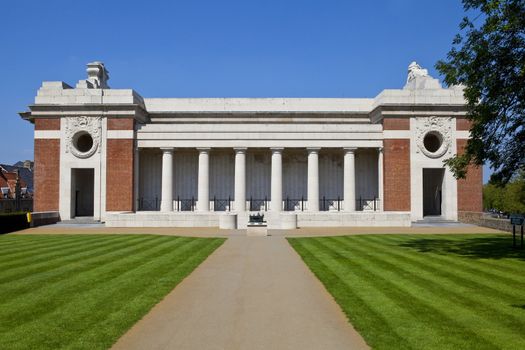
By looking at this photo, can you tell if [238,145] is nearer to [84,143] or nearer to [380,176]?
[380,176]

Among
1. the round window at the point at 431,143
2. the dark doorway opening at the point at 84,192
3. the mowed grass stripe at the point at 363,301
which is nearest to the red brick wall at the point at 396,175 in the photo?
the round window at the point at 431,143

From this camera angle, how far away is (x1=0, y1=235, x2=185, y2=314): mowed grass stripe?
10594 mm

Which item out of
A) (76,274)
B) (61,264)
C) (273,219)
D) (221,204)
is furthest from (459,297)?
(221,204)

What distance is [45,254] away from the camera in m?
18.3

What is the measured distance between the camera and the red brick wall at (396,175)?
4250cm

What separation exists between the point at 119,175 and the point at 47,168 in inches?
275

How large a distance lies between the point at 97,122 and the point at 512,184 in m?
76.3

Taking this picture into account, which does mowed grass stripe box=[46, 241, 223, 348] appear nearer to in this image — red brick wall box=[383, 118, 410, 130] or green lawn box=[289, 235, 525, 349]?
green lawn box=[289, 235, 525, 349]

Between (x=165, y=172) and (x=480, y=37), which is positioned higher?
(x=480, y=37)

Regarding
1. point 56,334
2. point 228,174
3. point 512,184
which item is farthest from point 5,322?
point 512,184

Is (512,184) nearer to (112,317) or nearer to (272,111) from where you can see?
(272,111)

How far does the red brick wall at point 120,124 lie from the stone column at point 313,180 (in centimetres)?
1723

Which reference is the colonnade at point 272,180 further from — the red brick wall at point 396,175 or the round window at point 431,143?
the round window at point 431,143

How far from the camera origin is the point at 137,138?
43.6 meters
